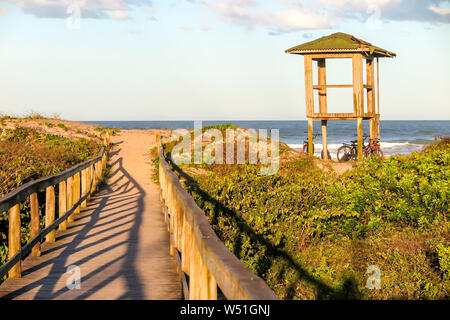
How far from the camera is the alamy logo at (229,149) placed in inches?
778

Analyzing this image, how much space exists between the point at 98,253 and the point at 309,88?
17285 mm

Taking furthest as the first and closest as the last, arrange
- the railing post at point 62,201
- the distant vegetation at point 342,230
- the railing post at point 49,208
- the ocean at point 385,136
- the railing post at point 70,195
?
1. the ocean at point 385,136
2. the railing post at point 70,195
3. the railing post at point 62,201
4. the distant vegetation at point 342,230
5. the railing post at point 49,208

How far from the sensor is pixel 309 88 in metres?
23.0

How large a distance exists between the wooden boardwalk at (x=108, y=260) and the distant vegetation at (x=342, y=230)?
149 cm

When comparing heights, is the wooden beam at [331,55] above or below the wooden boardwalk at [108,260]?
above

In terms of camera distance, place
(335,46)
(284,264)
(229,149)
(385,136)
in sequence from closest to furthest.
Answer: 1. (284,264)
2. (229,149)
3. (335,46)
4. (385,136)

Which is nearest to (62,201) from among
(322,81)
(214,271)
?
(214,271)

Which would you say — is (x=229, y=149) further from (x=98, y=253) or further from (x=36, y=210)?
(x=36, y=210)

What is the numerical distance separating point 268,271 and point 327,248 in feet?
6.83

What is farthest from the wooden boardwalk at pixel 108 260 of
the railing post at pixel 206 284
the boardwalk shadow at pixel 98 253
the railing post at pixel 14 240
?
the railing post at pixel 206 284

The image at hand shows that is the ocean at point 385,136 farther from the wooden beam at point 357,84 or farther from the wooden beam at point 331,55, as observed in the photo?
the wooden beam at point 331,55

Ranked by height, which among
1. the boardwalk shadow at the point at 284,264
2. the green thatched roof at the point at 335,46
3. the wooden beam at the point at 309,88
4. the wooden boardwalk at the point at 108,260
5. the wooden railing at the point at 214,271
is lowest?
the boardwalk shadow at the point at 284,264

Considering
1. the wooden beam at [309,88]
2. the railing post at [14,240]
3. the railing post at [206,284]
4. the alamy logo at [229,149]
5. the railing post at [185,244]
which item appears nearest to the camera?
the railing post at [206,284]
